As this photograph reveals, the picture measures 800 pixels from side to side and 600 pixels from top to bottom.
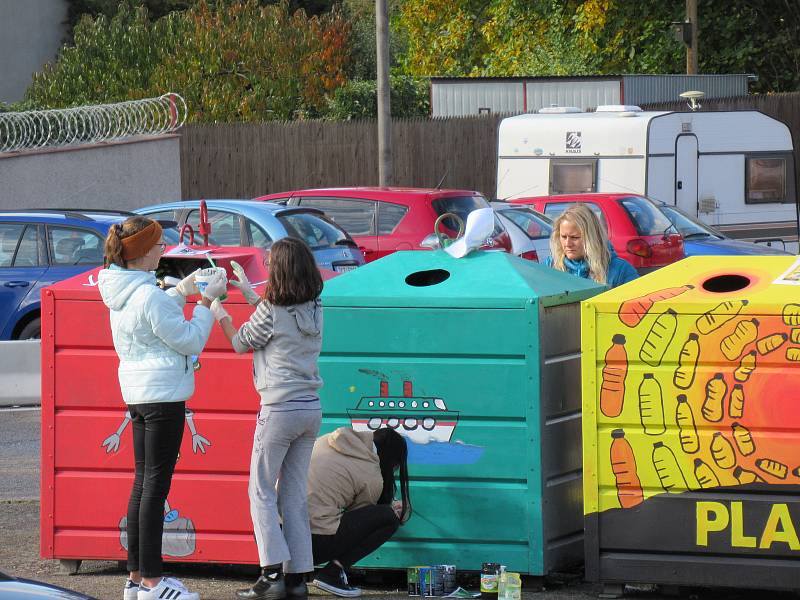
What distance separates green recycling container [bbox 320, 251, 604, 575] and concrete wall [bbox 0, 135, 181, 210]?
15.0 meters

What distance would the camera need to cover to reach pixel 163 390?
217 inches

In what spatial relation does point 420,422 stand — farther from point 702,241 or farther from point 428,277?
point 702,241

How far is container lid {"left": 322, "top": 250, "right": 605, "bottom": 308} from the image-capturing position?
19.6 ft

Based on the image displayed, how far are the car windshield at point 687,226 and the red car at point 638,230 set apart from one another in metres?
0.62

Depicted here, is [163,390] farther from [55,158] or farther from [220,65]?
[220,65]

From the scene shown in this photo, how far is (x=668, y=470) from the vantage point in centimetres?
570

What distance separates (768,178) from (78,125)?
10.3 m

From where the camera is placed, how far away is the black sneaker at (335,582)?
597cm

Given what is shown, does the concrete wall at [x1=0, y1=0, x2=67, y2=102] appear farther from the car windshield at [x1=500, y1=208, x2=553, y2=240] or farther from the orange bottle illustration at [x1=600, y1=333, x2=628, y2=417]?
the orange bottle illustration at [x1=600, y1=333, x2=628, y2=417]

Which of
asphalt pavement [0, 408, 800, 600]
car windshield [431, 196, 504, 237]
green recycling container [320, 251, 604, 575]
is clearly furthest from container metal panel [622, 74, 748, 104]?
green recycling container [320, 251, 604, 575]

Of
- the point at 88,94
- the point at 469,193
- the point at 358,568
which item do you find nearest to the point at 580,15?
the point at 88,94

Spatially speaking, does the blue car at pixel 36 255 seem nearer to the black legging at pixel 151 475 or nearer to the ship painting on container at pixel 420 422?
Answer: the ship painting on container at pixel 420 422

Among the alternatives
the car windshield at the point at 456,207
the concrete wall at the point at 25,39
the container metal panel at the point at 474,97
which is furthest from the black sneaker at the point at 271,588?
the concrete wall at the point at 25,39

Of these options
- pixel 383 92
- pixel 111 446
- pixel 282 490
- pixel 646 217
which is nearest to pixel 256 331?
pixel 282 490
